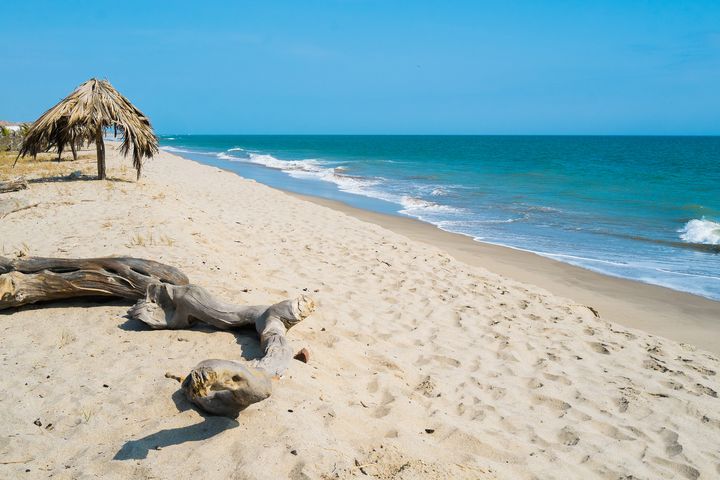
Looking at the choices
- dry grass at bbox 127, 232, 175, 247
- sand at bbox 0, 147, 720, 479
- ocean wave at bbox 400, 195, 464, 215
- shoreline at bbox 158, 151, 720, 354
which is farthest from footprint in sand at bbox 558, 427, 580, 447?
ocean wave at bbox 400, 195, 464, 215

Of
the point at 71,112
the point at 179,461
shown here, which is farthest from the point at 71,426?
the point at 71,112

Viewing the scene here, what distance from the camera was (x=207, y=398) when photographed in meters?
2.75

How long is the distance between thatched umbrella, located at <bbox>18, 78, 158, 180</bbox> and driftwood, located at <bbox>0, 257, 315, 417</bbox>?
8.04 m

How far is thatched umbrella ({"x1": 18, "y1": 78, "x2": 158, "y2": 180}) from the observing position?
36.9ft

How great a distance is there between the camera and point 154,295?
13.8ft

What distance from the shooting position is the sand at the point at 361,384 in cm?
274

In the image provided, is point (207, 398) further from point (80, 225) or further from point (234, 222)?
point (234, 222)

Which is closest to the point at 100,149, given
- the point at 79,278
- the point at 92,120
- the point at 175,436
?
the point at 92,120

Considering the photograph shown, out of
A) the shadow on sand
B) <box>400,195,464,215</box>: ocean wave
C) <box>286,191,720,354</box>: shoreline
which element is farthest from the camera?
<box>400,195,464,215</box>: ocean wave

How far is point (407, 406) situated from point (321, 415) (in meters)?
0.75

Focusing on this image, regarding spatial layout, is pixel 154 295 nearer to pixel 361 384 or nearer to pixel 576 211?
pixel 361 384

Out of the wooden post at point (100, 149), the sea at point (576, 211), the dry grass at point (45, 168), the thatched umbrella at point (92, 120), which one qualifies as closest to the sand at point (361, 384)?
the sea at point (576, 211)

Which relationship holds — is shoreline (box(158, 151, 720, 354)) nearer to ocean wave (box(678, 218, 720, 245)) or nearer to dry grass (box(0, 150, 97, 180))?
ocean wave (box(678, 218, 720, 245))

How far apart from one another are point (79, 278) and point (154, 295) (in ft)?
2.66
